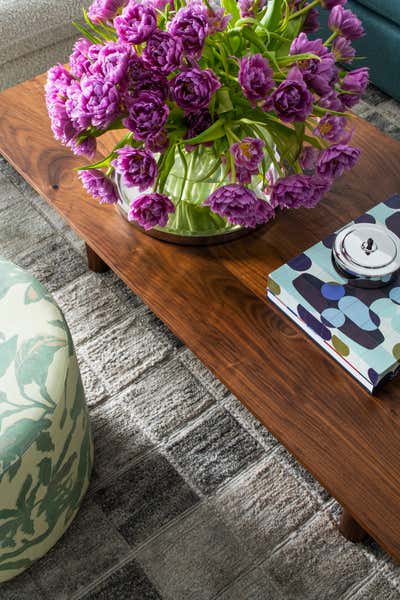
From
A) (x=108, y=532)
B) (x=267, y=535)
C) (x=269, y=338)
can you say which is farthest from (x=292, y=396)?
(x=108, y=532)

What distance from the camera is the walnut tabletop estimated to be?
936 millimetres

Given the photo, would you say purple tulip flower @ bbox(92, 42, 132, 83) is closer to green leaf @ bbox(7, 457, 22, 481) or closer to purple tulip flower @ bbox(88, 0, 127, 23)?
purple tulip flower @ bbox(88, 0, 127, 23)

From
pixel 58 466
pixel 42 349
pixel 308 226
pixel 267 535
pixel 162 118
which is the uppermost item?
pixel 162 118

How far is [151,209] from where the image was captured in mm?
1014

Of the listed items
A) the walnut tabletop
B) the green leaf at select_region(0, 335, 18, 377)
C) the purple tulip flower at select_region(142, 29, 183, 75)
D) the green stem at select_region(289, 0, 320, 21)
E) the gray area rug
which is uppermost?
the green stem at select_region(289, 0, 320, 21)

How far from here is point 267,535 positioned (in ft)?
3.92

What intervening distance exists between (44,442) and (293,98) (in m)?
0.57

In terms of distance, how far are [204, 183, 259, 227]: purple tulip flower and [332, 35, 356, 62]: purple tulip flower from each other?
266 mm

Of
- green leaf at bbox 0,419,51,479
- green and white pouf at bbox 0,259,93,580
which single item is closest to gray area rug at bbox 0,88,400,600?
green and white pouf at bbox 0,259,93,580

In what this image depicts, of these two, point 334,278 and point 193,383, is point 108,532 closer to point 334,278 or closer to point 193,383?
point 193,383

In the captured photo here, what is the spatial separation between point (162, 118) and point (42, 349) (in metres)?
0.36

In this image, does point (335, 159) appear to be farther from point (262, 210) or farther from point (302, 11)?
point (302, 11)

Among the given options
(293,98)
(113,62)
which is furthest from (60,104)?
(293,98)

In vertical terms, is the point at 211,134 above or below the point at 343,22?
below
